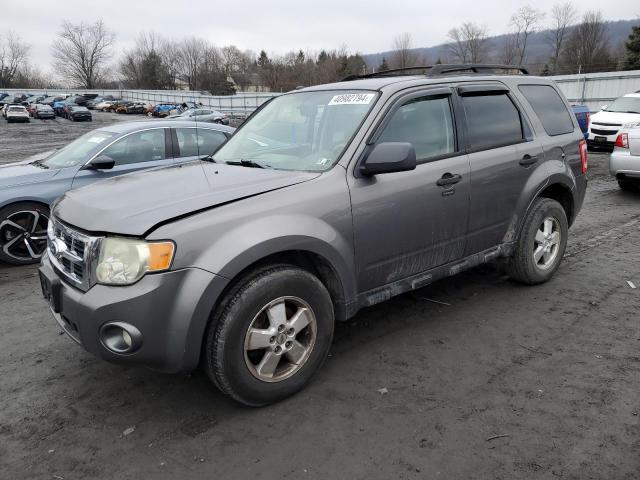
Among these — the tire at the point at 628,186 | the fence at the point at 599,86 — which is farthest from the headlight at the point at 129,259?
the fence at the point at 599,86

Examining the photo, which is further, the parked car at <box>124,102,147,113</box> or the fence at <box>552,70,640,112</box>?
the parked car at <box>124,102,147,113</box>

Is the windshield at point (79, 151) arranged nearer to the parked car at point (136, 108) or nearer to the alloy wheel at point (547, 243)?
the alloy wheel at point (547, 243)

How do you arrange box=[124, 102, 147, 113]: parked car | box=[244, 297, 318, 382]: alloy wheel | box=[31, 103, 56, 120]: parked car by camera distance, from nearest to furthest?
1. box=[244, 297, 318, 382]: alloy wheel
2. box=[31, 103, 56, 120]: parked car
3. box=[124, 102, 147, 113]: parked car

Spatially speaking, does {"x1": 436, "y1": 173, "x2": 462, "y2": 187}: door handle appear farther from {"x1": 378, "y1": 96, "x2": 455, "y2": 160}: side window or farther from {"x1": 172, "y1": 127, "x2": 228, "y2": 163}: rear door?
{"x1": 172, "y1": 127, "x2": 228, "y2": 163}: rear door

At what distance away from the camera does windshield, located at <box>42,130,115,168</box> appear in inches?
253

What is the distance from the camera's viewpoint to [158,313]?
264cm

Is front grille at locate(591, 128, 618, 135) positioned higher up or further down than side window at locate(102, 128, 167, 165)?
higher up

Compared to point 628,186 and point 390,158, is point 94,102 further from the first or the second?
point 390,158

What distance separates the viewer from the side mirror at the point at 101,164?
6199 mm

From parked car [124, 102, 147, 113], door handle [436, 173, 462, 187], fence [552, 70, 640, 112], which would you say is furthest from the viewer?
parked car [124, 102, 147, 113]

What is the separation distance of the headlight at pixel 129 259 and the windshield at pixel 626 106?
53.8 ft

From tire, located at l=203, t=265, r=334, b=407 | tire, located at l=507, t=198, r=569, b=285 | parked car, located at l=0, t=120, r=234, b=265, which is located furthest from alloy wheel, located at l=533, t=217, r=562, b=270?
parked car, located at l=0, t=120, r=234, b=265

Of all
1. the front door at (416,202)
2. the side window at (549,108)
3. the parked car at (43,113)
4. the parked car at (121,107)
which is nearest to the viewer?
the front door at (416,202)

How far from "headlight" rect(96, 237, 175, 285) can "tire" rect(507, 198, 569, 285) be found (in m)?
3.23
